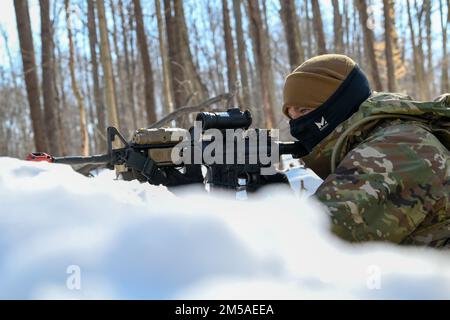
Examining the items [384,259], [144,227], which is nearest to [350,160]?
[384,259]

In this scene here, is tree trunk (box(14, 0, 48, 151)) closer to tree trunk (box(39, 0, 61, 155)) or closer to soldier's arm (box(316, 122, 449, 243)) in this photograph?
tree trunk (box(39, 0, 61, 155))

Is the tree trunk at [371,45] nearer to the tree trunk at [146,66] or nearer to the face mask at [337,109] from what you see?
the tree trunk at [146,66]

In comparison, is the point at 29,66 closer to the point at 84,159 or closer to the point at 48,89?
the point at 48,89

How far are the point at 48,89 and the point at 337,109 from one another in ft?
32.5

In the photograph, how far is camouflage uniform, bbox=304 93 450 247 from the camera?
1.62 metres

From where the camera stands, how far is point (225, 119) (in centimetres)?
239

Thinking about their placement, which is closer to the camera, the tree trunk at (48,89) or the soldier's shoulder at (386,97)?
the soldier's shoulder at (386,97)

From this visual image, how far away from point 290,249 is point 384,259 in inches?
11.3

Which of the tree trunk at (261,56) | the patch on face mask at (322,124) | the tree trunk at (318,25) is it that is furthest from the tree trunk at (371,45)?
the patch on face mask at (322,124)

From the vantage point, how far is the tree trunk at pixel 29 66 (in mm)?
9422

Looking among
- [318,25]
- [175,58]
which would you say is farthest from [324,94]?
[318,25]

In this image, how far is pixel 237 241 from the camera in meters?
1.21

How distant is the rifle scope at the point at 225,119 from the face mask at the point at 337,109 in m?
0.37
